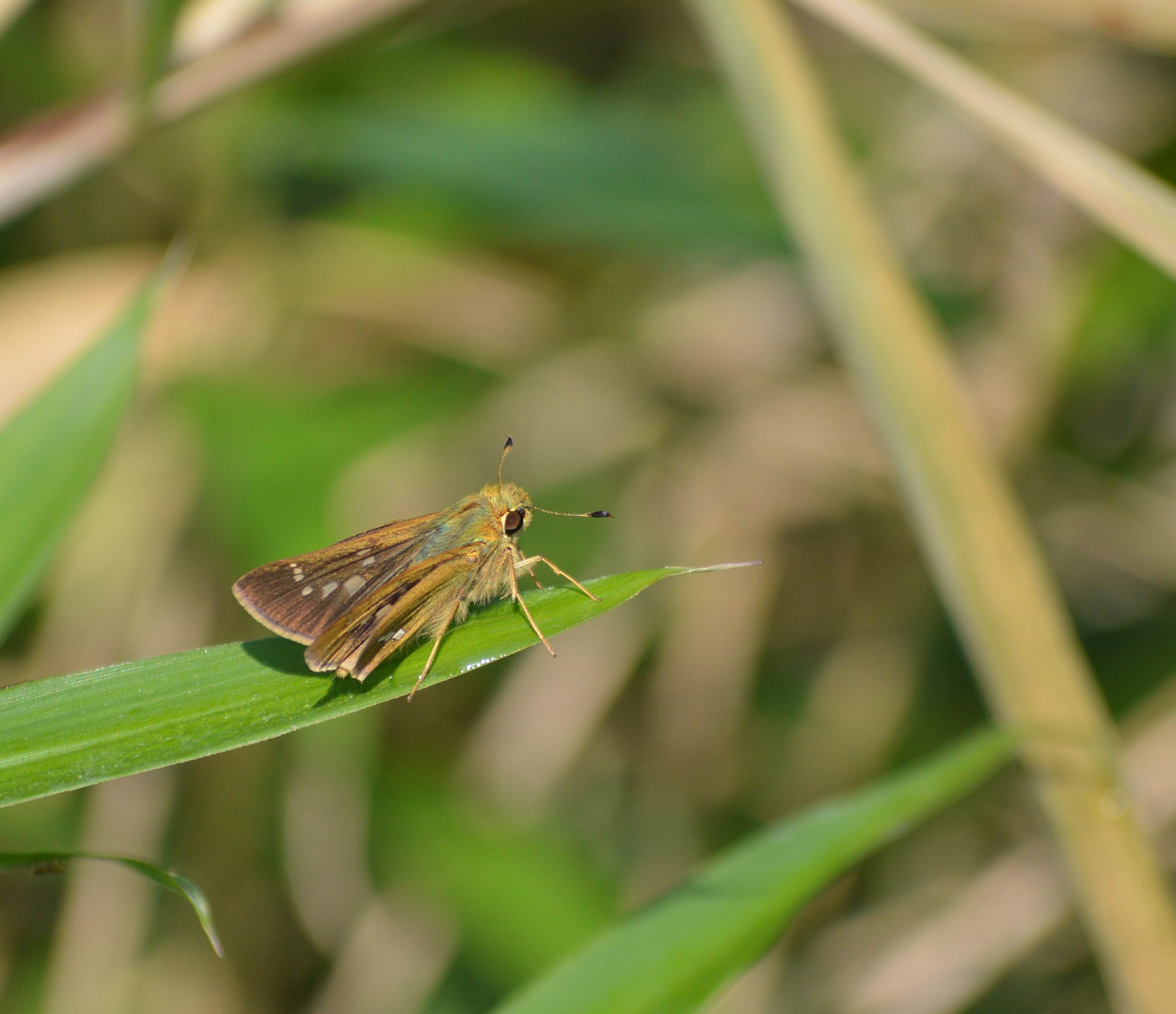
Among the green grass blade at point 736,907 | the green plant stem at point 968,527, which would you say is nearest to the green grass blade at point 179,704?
the green grass blade at point 736,907

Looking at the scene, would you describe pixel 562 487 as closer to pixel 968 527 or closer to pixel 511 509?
pixel 511 509

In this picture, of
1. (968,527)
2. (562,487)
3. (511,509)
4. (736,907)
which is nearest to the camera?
(736,907)

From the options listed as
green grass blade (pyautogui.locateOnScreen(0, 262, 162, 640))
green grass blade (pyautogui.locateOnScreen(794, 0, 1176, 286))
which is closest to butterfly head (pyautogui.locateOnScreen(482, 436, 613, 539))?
green grass blade (pyautogui.locateOnScreen(0, 262, 162, 640))

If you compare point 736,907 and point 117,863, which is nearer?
point 117,863

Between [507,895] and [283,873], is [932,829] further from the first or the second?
[283,873]

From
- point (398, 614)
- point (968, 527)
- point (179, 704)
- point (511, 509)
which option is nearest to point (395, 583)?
point (398, 614)

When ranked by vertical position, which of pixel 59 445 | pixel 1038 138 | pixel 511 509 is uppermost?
pixel 59 445
